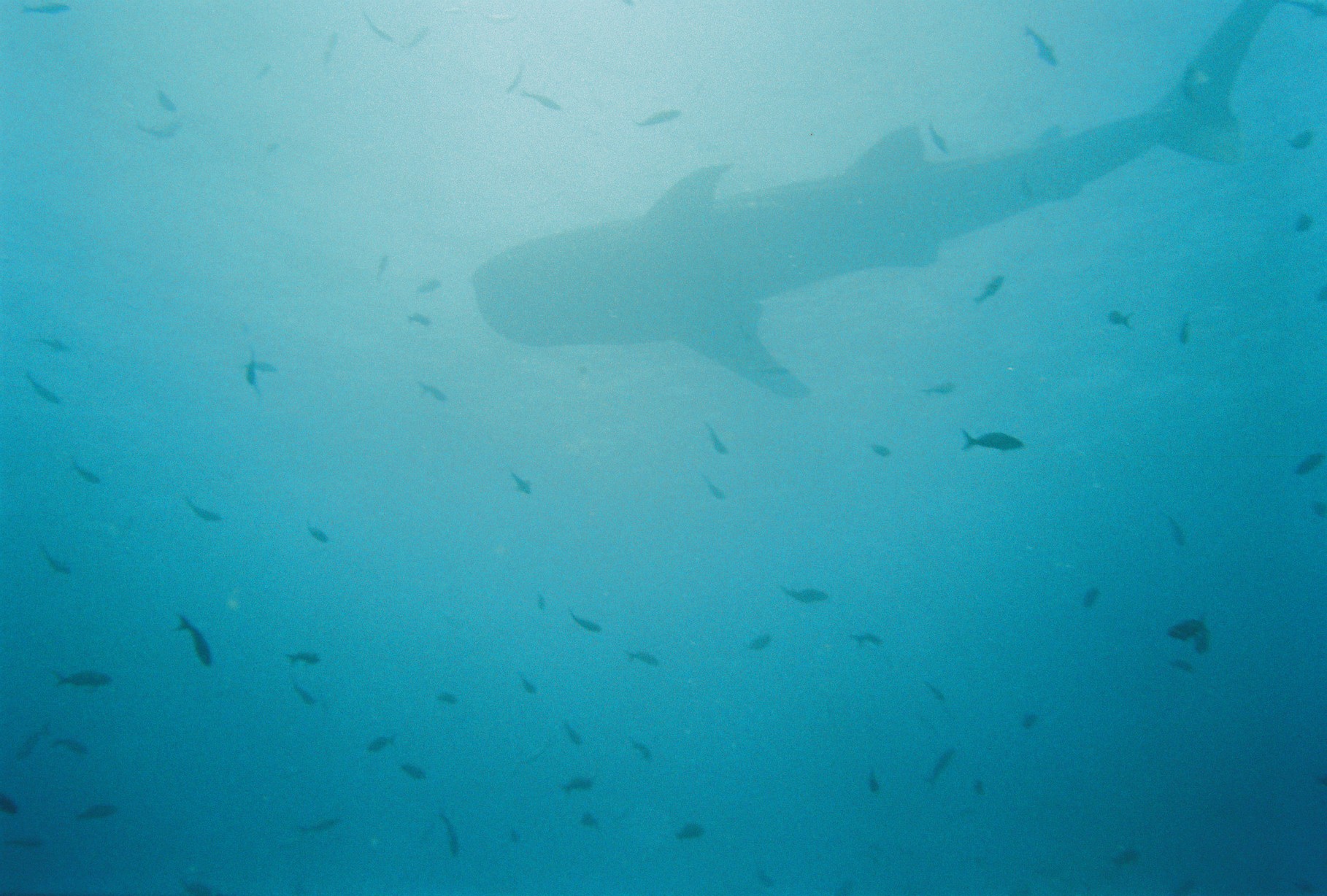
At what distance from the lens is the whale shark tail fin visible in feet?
33.0

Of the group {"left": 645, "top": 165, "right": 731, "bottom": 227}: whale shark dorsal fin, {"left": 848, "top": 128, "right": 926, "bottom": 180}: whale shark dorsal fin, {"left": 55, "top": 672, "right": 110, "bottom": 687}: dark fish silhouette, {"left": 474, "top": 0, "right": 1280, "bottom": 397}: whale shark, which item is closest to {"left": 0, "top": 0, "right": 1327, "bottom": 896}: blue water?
{"left": 474, "top": 0, "right": 1280, "bottom": 397}: whale shark

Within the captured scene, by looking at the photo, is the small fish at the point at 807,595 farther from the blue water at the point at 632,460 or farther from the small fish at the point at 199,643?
the small fish at the point at 199,643

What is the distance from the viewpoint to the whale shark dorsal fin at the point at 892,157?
9.17 metres

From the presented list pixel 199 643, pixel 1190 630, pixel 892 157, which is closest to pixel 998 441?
pixel 1190 630

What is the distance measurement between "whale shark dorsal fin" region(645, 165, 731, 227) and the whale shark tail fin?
7.22 m

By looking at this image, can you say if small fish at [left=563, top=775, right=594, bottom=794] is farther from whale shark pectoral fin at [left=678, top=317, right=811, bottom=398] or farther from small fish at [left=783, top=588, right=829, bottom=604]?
whale shark pectoral fin at [left=678, top=317, right=811, bottom=398]

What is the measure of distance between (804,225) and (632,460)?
2100cm

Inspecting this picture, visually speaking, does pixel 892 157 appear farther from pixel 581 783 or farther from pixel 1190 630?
pixel 581 783

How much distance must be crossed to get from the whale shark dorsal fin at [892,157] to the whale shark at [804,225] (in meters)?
0.01

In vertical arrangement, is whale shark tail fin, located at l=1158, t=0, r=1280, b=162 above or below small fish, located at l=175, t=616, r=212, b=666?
above

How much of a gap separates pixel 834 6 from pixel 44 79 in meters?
13.6

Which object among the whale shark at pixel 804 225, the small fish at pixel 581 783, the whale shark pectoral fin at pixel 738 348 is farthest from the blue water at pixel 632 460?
the whale shark pectoral fin at pixel 738 348

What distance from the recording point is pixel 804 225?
9773 millimetres

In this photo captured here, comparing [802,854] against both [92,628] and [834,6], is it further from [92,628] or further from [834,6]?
[92,628]
